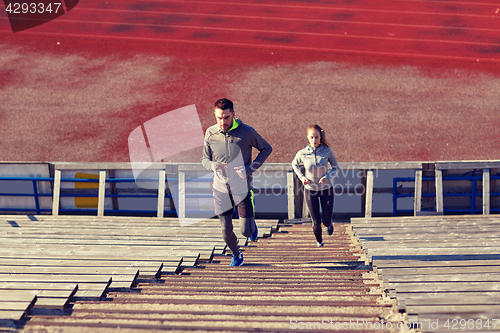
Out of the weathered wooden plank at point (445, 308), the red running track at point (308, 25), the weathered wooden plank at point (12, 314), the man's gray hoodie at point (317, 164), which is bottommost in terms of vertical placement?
the weathered wooden plank at point (445, 308)

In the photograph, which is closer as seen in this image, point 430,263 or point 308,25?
point 430,263

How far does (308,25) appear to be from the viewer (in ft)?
67.8

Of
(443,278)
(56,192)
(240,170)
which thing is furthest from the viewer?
(56,192)

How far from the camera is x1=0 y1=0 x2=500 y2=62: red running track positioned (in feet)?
61.3

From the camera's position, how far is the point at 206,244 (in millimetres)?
7027

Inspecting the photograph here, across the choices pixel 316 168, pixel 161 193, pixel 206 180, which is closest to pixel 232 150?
pixel 316 168

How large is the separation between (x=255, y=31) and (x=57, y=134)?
10381mm

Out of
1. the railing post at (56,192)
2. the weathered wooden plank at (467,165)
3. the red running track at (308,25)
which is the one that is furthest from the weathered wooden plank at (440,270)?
the red running track at (308,25)

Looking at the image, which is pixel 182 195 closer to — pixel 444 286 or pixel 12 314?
pixel 12 314

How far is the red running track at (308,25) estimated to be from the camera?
18.7 m

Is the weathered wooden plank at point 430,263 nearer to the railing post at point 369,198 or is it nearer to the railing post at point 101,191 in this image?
the railing post at point 369,198

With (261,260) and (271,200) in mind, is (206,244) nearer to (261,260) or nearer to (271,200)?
(261,260)

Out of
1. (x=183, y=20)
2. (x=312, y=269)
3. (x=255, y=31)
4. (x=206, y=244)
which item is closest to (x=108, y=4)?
(x=183, y=20)

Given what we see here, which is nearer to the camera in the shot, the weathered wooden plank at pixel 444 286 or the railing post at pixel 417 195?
the weathered wooden plank at pixel 444 286
